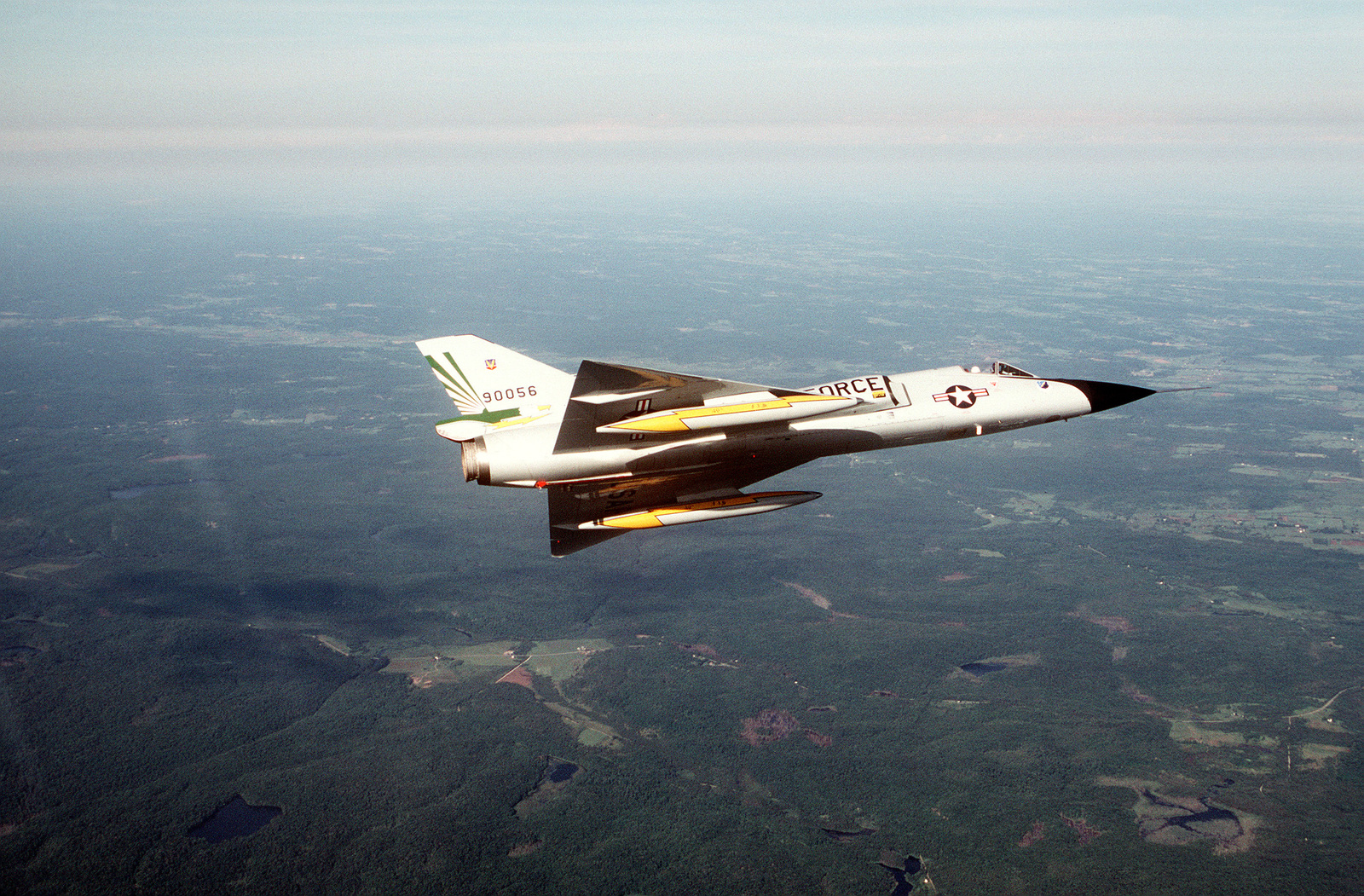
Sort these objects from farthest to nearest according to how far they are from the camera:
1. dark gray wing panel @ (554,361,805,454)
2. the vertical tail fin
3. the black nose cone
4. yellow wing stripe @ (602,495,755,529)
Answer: the black nose cone < the vertical tail fin < yellow wing stripe @ (602,495,755,529) < dark gray wing panel @ (554,361,805,454)

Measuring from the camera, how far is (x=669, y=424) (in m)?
27.2

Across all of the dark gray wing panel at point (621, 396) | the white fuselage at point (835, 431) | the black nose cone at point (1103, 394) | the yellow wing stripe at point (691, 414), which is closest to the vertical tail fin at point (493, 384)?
the white fuselage at point (835, 431)

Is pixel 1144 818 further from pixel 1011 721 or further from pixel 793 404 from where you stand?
pixel 793 404

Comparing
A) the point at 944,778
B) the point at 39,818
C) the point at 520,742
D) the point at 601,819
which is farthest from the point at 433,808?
the point at 944,778

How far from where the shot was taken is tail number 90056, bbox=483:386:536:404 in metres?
29.5

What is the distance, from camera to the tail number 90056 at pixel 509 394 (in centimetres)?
2953

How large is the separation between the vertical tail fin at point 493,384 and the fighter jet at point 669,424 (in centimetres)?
4

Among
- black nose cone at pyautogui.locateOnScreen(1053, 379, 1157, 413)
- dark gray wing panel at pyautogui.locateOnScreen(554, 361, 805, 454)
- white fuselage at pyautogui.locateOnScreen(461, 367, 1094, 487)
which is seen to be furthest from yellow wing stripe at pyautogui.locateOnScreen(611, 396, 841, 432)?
black nose cone at pyautogui.locateOnScreen(1053, 379, 1157, 413)

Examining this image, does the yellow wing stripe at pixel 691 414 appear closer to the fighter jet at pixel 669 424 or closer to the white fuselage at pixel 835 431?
the fighter jet at pixel 669 424

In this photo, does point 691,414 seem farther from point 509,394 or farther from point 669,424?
point 509,394

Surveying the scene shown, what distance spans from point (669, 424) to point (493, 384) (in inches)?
254

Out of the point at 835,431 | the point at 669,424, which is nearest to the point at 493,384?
the point at 669,424

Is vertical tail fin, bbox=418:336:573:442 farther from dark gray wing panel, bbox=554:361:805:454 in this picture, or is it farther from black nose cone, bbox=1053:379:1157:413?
black nose cone, bbox=1053:379:1157:413

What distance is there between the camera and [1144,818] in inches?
6762
